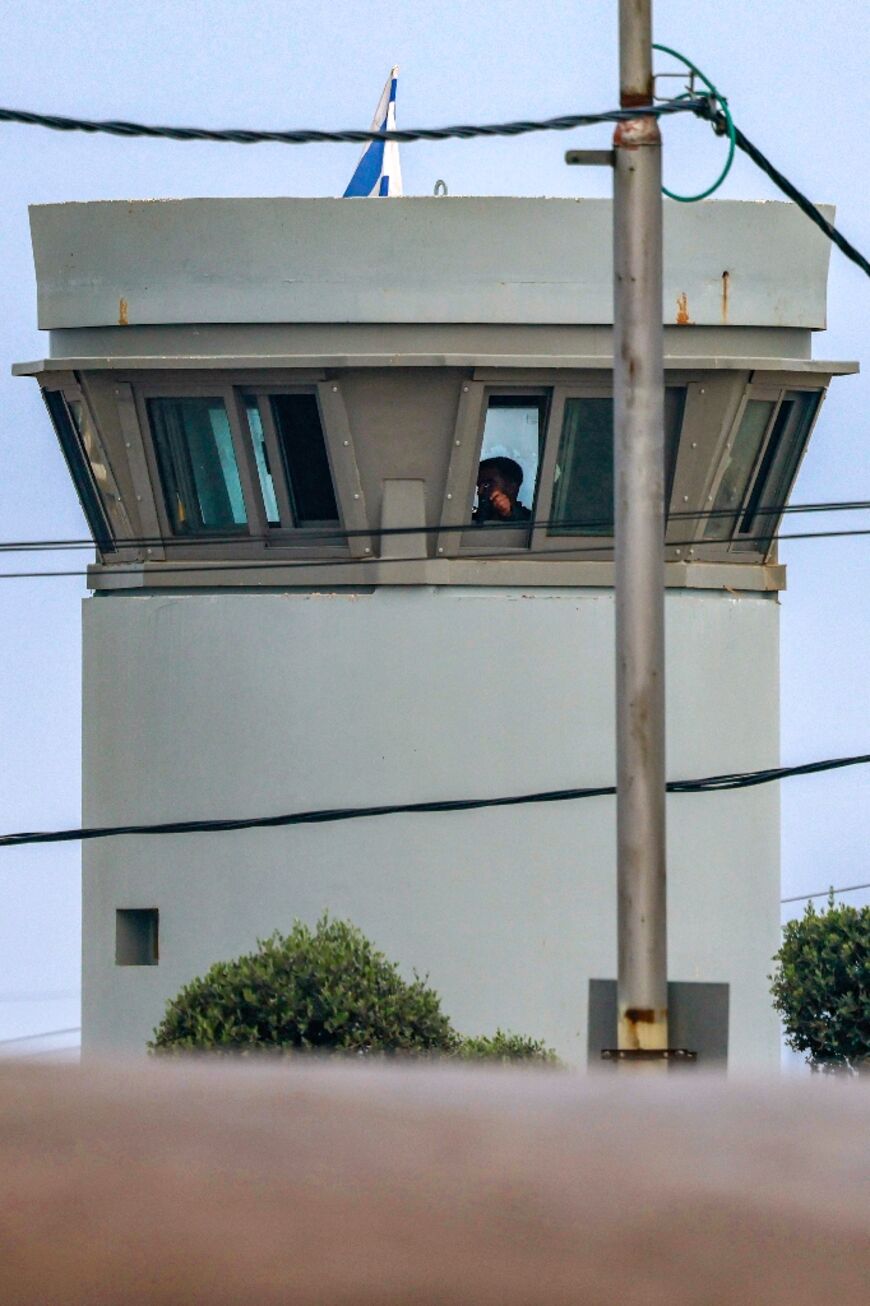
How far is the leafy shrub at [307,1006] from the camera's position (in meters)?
18.6

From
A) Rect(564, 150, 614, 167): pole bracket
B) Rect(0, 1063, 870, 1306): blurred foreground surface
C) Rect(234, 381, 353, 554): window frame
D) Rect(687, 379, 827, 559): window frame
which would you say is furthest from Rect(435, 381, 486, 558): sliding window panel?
Rect(0, 1063, 870, 1306): blurred foreground surface

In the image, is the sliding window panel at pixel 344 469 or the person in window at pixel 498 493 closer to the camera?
the sliding window panel at pixel 344 469

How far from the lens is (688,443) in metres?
22.0

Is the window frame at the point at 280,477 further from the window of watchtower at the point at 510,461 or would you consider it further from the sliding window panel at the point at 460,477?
the window of watchtower at the point at 510,461

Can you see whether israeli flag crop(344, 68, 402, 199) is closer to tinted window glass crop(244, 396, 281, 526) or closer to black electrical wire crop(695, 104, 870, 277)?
tinted window glass crop(244, 396, 281, 526)

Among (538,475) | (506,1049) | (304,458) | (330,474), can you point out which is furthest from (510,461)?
(506,1049)

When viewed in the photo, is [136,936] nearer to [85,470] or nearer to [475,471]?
[85,470]

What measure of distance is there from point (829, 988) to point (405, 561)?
597 centimetres

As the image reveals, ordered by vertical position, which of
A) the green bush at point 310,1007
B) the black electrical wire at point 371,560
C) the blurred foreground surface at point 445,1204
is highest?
the black electrical wire at point 371,560

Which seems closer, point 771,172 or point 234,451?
point 771,172

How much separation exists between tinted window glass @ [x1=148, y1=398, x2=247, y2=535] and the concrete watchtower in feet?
0.11

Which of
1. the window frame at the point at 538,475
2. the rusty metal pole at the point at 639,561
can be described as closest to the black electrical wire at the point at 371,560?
the window frame at the point at 538,475

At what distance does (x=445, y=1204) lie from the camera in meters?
1.22

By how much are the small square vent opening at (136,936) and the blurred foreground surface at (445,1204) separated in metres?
21.4
